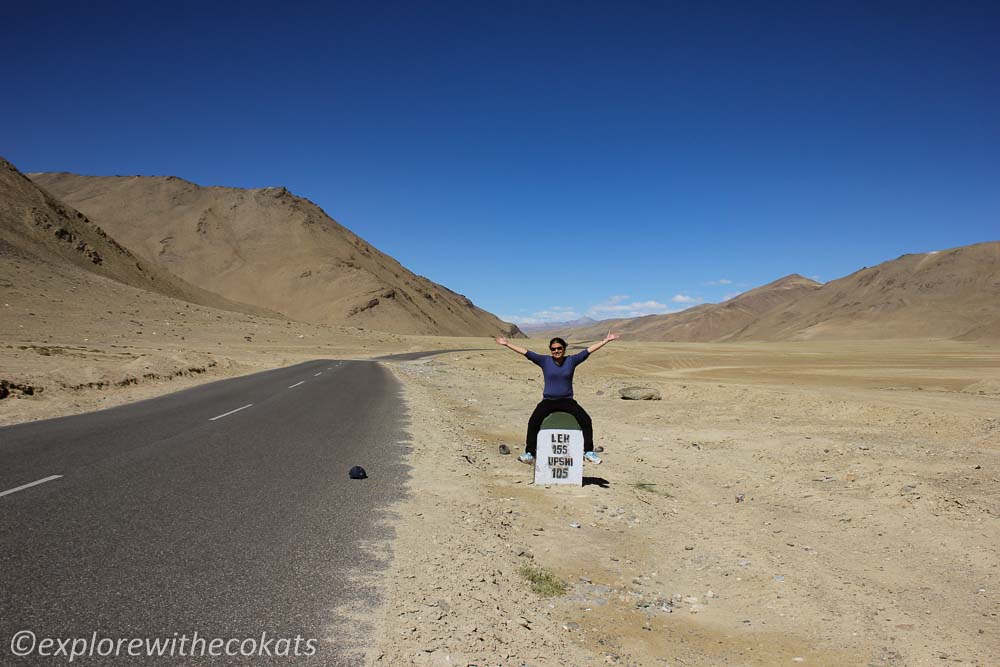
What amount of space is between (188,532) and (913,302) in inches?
7591

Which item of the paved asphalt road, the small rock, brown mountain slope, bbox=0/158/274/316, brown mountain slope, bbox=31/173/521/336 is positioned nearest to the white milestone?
the paved asphalt road

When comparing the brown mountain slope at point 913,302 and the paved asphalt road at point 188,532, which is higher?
the brown mountain slope at point 913,302

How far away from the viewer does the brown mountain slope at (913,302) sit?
474ft

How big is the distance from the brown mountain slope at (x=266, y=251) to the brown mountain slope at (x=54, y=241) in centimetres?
3374

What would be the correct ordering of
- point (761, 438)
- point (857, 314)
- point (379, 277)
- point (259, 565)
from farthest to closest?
point (857, 314), point (379, 277), point (761, 438), point (259, 565)

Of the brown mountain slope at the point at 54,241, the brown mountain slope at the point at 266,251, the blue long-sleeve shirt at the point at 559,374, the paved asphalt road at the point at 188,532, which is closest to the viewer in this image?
the paved asphalt road at the point at 188,532

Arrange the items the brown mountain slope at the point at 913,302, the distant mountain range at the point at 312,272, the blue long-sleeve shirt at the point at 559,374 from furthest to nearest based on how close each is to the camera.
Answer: the brown mountain slope at the point at 913,302
the distant mountain range at the point at 312,272
the blue long-sleeve shirt at the point at 559,374

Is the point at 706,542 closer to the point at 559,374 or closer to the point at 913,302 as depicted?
the point at 559,374

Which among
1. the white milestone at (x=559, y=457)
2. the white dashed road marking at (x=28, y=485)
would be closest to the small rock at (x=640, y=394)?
the white milestone at (x=559, y=457)

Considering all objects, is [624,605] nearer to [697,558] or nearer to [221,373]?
[697,558]

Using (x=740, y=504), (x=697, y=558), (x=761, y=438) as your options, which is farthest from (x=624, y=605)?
(x=761, y=438)

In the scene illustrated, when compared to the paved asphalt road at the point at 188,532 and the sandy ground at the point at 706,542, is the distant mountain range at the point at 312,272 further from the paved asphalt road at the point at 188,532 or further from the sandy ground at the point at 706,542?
the sandy ground at the point at 706,542

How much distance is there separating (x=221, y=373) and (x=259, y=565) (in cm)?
2928

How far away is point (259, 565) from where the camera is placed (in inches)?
196
